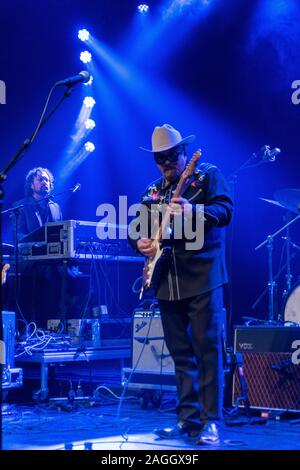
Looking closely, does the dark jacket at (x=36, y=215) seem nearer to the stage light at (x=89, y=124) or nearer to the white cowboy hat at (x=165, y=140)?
the stage light at (x=89, y=124)

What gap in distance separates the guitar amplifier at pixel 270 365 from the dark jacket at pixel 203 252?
1434 millimetres

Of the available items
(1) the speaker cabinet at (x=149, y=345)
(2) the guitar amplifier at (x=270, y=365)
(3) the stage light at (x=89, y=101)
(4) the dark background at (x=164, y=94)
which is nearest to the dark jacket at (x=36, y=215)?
(4) the dark background at (x=164, y=94)

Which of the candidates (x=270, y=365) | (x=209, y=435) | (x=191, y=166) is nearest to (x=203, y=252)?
(x=191, y=166)

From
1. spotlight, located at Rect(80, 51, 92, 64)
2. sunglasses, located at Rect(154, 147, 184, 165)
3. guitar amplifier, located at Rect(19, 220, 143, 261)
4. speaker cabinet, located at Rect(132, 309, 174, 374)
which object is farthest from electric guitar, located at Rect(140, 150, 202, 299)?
spotlight, located at Rect(80, 51, 92, 64)

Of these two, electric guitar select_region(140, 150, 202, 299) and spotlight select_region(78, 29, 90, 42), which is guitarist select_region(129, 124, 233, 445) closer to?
electric guitar select_region(140, 150, 202, 299)

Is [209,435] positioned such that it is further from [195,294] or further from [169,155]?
[169,155]

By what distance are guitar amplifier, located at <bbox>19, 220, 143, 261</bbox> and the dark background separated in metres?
1.53

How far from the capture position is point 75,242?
7.38 meters

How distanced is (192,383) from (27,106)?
6143 mm

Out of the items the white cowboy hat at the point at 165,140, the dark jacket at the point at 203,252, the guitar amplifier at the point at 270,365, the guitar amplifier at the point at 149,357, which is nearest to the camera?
the dark jacket at the point at 203,252

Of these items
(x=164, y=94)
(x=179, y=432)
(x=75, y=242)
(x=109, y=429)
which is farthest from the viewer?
(x=164, y=94)

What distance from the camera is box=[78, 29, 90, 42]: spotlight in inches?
375

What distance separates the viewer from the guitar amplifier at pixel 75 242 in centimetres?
737

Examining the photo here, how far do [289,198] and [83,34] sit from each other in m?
4.23
